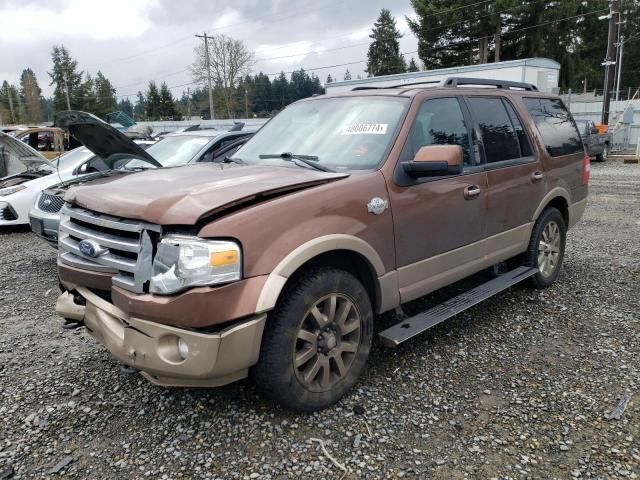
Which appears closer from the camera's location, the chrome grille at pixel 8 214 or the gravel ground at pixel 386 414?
the gravel ground at pixel 386 414

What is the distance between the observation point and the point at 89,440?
2822 millimetres

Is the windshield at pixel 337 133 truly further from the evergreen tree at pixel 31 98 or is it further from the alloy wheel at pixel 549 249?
the evergreen tree at pixel 31 98

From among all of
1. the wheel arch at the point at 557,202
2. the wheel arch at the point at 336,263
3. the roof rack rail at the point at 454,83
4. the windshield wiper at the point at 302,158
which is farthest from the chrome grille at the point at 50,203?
the wheel arch at the point at 557,202

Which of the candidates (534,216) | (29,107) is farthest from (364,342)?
(29,107)

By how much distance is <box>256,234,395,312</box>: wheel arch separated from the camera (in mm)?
2607

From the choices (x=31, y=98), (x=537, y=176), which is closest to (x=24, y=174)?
(x=537, y=176)

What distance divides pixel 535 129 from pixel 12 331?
16.6 feet

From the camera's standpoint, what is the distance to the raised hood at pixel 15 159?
952 centimetres

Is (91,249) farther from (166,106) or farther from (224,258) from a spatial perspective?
(166,106)

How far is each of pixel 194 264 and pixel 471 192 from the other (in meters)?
2.29

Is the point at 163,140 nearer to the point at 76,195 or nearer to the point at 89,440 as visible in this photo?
the point at 76,195

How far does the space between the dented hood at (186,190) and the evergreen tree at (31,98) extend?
102m

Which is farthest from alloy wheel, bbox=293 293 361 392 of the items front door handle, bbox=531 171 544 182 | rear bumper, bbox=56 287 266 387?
front door handle, bbox=531 171 544 182

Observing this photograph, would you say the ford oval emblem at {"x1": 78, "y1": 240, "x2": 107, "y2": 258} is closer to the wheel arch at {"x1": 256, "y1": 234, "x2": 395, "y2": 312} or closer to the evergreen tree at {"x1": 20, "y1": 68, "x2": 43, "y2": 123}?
the wheel arch at {"x1": 256, "y1": 234, "x2": 395, "y2": 312}
